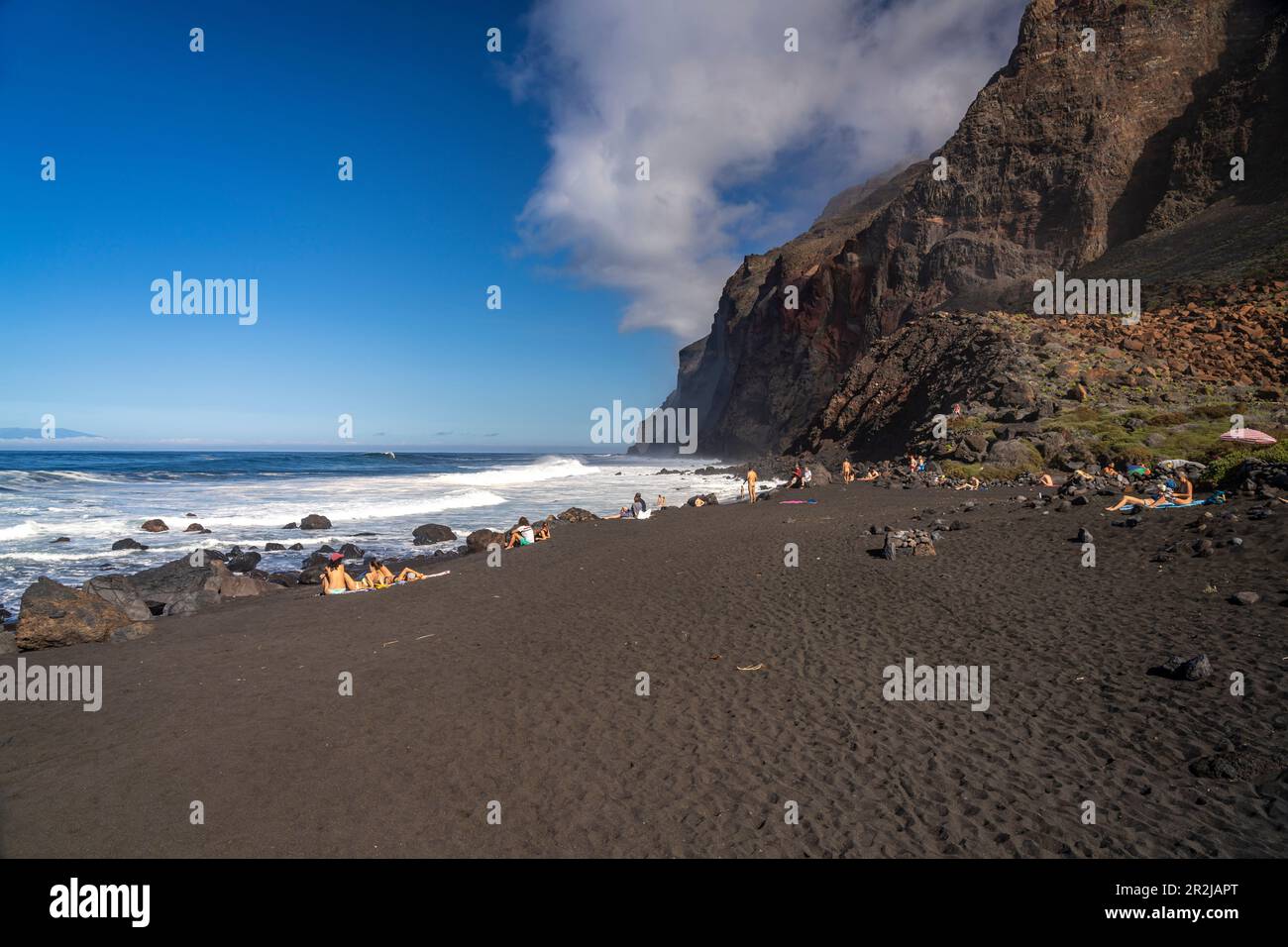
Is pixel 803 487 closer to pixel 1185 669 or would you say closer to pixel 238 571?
pixel 238 571

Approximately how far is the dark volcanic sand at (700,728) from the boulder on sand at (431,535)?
12.3 meters

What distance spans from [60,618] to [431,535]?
14.6 meters

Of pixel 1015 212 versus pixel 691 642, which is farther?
pixel 1015 212

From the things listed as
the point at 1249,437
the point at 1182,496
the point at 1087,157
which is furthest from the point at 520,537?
the point at 1087,157

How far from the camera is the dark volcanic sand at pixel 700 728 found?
534 cm

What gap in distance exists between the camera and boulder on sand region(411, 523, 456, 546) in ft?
84.1

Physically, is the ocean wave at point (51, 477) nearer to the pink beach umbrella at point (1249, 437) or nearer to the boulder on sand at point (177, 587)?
the boulder on sand at point (177, 587)

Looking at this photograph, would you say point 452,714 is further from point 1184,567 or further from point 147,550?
point 147,550

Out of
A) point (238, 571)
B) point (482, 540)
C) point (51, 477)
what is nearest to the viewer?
point (238, 571)

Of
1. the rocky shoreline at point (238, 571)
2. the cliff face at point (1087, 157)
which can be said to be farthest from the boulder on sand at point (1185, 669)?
the cliff face at point (1087, 157)

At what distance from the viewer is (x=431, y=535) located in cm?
2592

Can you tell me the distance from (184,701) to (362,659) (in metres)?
2.43
